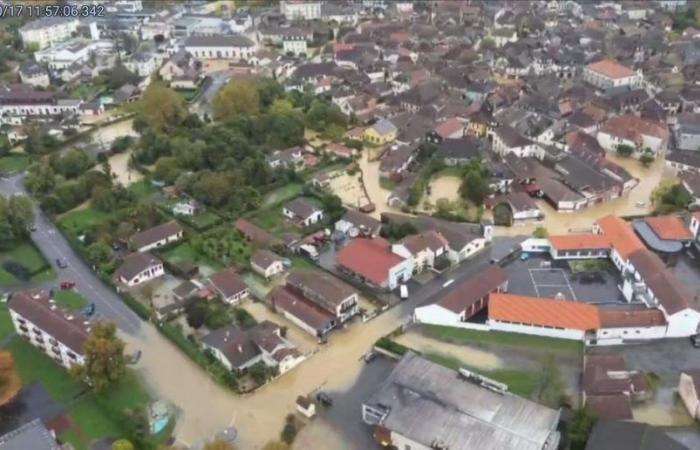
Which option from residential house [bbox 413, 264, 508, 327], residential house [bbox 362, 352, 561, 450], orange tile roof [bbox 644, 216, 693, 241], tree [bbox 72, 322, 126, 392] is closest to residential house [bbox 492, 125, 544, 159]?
orange tile roof [bbox 644, 216, 693, 241]

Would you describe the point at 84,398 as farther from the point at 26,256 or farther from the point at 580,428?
the point at 580,428

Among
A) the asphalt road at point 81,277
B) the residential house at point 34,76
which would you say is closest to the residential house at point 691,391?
the asphalt road at point 81,277

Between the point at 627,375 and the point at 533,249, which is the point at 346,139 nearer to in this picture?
the point at 533,249

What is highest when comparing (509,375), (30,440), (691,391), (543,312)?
(691,391)

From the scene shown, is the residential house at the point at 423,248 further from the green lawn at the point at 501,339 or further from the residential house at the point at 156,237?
the residential house at the point at 156,237

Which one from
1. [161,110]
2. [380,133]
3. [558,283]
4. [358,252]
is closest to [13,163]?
[161,110]

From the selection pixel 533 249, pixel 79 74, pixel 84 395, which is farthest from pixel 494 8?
pixel 84 395

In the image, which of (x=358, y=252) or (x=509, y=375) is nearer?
(x=509, y=375)
